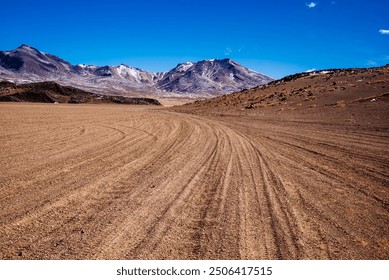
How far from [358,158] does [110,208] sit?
782cm

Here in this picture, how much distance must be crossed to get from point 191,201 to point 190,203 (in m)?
0.10

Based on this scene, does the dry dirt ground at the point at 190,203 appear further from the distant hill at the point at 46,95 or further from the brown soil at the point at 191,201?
the distant hill at the point at 46,95

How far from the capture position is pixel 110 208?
5359 mm

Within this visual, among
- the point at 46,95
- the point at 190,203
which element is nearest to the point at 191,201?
the point at 190,203

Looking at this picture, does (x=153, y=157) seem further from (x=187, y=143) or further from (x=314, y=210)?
(x=314, y=210)

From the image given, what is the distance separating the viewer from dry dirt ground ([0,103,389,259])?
417 centimetres

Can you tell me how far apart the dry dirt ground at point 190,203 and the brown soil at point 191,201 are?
0.9 inches

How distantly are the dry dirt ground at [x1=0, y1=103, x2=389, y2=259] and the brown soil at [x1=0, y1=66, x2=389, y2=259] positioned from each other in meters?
0.02

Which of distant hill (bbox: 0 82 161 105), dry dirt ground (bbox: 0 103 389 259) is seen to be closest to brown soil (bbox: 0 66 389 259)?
dry dirt ground (bbox: 0 103 389 259)

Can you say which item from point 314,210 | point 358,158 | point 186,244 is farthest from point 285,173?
point 186,244

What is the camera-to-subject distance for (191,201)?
5789 mm

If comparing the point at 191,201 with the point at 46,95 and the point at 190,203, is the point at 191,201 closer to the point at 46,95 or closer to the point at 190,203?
the point at 190,203

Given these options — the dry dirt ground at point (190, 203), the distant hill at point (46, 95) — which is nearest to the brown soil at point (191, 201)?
the dry dirt ground at point (190, 203)
